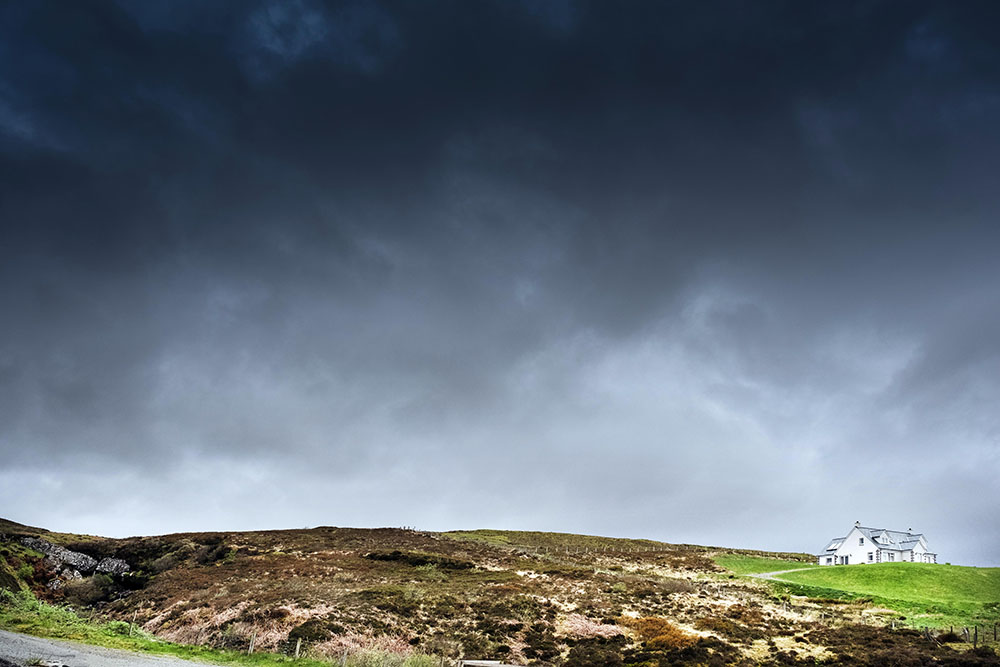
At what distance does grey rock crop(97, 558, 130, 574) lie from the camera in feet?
186

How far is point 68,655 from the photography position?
83.7ft

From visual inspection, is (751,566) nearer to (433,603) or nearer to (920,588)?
(920,588)

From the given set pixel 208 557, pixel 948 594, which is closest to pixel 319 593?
pixel 208 557

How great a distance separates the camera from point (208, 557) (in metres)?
59.1

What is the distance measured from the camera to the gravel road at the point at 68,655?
76.5 ft

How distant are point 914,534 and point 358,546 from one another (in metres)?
85.3

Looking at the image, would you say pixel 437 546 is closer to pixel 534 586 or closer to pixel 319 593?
pixel 534 586

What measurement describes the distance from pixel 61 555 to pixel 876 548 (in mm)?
100856

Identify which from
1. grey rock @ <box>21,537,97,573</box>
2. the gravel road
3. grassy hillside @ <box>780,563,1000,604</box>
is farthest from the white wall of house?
grey rock @ <box>21,537,97,573</box>

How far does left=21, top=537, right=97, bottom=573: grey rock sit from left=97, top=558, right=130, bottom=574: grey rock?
24.7 inches

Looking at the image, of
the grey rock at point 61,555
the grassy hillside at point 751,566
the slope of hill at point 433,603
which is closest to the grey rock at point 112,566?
the slope of hill at point 433,603

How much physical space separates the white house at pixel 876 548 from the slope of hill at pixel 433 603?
31929mm

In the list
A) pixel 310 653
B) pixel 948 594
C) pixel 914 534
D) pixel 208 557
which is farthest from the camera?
pixel 914 534

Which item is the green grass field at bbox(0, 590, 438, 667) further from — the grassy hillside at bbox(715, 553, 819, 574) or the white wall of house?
the white wall of house
